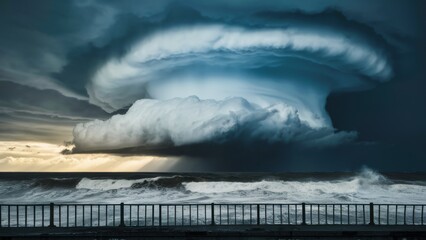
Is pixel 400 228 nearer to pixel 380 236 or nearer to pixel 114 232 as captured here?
pixel 380 236

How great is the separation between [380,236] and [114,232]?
265 inches

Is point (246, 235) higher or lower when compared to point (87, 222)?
higher

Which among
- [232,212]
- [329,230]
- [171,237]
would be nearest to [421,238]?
[329,230]

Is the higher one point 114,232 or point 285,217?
point 114,232

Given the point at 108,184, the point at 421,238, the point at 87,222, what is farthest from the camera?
the point at 108,184

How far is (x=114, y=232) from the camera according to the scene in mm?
10359

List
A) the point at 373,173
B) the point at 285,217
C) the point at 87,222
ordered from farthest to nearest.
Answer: the point at 373,173 → the point at 285,217 → the point at 87,222

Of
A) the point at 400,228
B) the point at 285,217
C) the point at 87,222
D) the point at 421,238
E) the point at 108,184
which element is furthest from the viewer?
the point at 108,184

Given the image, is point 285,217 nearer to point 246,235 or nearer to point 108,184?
point 246,235

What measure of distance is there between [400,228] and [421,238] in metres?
0.84

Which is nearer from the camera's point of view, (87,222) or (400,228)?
(400,228)

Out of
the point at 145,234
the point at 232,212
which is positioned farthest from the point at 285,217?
the point at 145,234

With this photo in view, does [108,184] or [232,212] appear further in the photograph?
[108,184]

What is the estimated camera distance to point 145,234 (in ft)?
33.3
